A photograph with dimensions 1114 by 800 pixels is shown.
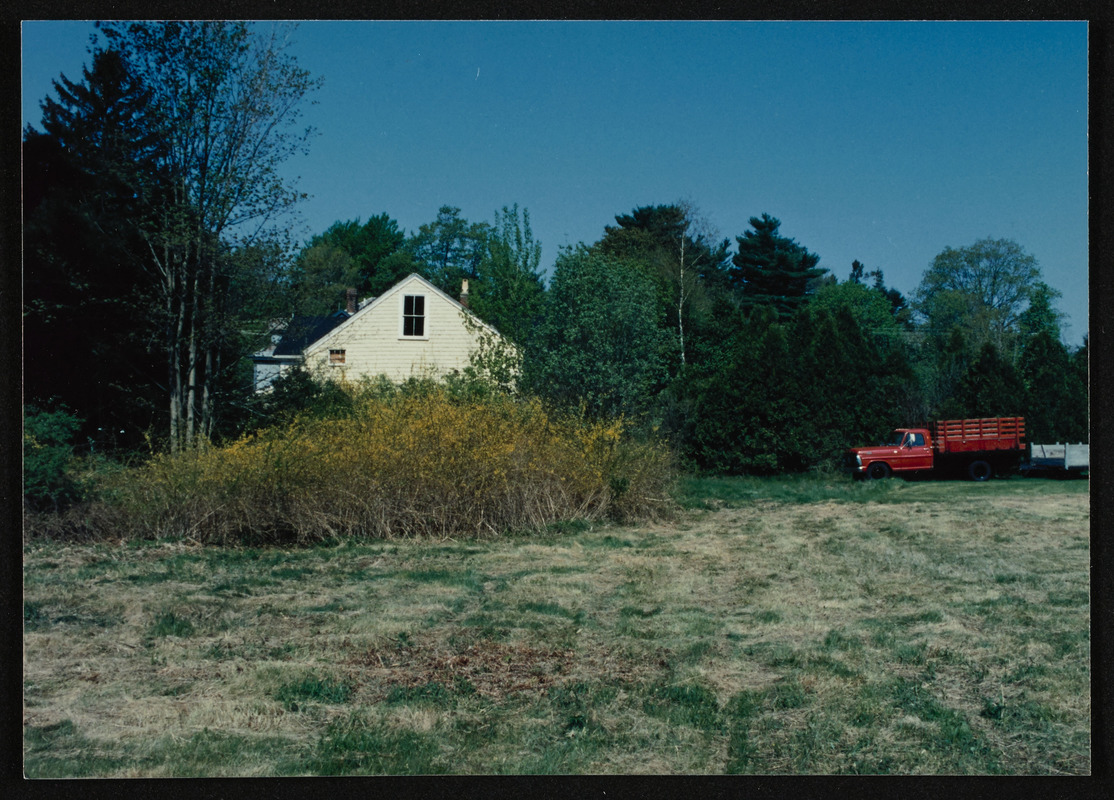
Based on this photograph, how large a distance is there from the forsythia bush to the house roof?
1145 millimetres

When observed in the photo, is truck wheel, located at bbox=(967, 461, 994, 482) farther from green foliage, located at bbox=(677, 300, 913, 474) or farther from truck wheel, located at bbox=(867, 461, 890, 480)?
green foliage, located at bbox=(677, 300, 913, 474)

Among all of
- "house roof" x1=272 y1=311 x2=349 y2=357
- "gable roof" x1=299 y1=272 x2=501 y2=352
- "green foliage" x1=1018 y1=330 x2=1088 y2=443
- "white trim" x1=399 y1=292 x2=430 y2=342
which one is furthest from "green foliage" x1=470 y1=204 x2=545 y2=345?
"green foliage" x1=1018 y1=330 x2=1088 y2=443

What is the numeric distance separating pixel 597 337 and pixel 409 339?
4.15m

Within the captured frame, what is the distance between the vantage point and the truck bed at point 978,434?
12133mm

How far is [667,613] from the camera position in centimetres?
573

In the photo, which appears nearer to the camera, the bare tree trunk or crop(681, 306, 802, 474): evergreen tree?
crop(681, 306, 802, 474): evergreen tree

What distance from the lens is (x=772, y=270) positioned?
17.2m

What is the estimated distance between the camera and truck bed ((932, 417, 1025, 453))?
12.1m

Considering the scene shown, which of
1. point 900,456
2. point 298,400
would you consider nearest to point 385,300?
point 298,400

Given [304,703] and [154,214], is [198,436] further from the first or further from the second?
[304,703]

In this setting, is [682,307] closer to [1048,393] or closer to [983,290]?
[1048,393]

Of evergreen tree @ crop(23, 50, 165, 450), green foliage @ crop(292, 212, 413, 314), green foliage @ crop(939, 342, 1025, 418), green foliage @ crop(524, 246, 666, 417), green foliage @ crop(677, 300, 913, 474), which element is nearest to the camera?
evergreen tree @ crop(23, 50, 165, 450)

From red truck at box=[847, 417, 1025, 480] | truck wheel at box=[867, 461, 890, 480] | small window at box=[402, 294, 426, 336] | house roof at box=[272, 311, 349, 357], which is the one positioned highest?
small window at box=[402, 294, 426, 336]
